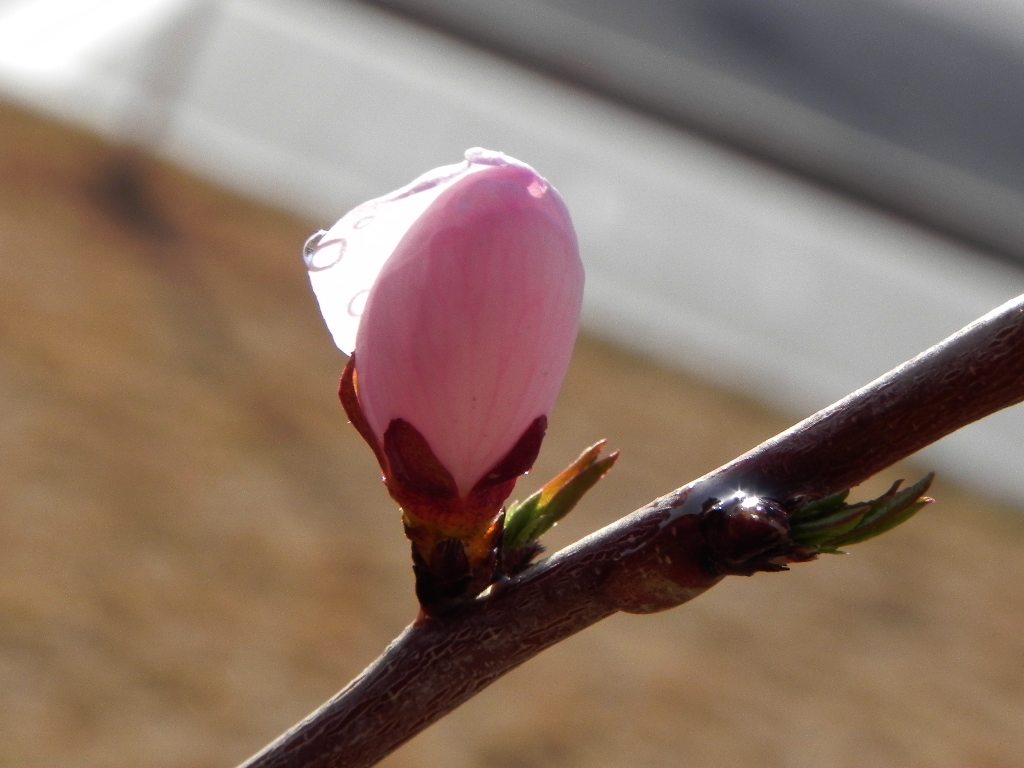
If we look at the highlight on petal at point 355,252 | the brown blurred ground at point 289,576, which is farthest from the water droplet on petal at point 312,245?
the brown blurred ground at point 289,576

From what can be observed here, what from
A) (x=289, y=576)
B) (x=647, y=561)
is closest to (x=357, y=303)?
(x=647, y=561)

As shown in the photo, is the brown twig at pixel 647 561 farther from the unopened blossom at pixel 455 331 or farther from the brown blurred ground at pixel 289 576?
the brown blurred ground at pixel 289 576

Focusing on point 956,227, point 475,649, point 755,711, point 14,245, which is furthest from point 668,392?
point 475,649

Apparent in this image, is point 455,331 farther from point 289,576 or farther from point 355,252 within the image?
point 289,576

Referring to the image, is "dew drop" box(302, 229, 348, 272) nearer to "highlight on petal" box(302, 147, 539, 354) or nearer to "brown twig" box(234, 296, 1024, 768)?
"highlight on petal" box(302, 147, 539, 354)

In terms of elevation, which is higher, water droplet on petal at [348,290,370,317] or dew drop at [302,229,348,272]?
dew drop at [302,229,348,272]

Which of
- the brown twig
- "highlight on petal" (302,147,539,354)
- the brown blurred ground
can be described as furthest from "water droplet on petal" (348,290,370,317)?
the brown blurred ground

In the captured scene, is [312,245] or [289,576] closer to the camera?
[312,245]
